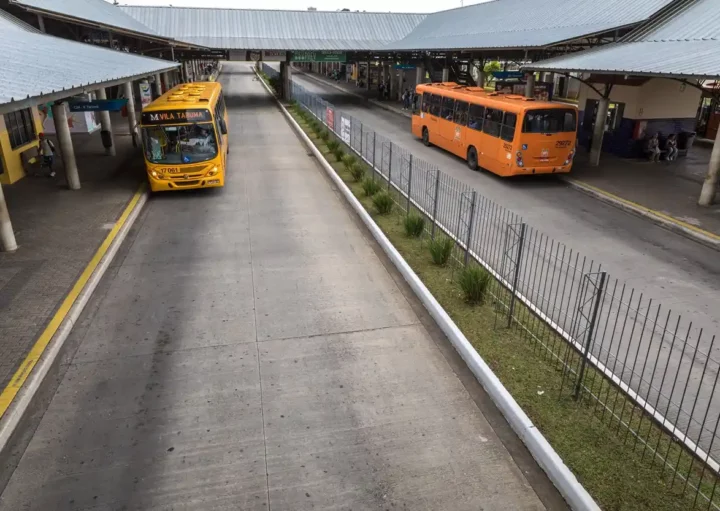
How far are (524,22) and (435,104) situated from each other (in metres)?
10.0

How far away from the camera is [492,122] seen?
17359 millimetres

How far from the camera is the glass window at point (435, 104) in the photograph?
858 inches

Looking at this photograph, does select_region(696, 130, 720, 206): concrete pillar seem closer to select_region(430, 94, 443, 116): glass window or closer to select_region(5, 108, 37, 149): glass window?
select_region(430, 94, 443, 116): glass window

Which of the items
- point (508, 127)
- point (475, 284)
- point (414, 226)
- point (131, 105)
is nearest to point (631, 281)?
point (475, 284)

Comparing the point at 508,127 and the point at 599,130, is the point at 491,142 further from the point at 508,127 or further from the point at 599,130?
the point at 599,130

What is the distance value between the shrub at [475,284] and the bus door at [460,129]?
12098 mm

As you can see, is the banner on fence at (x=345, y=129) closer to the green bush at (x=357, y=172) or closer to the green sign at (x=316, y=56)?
the green bush at (x=357, y=172)

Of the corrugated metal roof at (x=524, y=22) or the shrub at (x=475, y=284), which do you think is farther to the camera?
the corrugated metal roof at (x=524, y=22)

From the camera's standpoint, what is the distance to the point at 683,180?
1695 cm

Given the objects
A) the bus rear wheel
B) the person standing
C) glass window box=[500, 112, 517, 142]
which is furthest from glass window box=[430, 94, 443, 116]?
the person standing

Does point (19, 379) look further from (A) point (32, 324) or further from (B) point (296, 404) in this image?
(B) point (296, 404)

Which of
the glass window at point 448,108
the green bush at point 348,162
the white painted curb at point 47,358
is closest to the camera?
the white painted curb at point 47,358

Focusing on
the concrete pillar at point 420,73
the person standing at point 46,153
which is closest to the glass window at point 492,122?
the person standing at point 46,153

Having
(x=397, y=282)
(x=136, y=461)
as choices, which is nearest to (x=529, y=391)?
(x=397, y=282)
